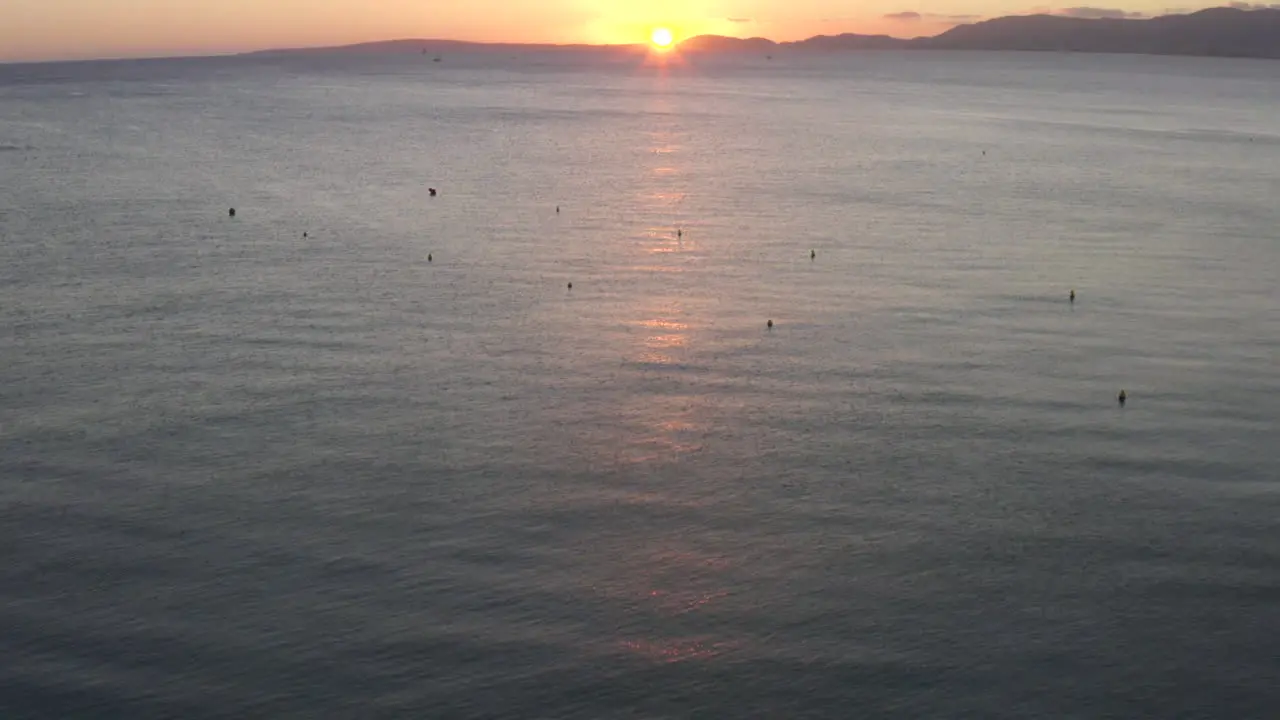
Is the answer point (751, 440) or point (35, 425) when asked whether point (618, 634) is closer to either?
point (751, 440)

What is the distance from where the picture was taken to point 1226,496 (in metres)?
57.0

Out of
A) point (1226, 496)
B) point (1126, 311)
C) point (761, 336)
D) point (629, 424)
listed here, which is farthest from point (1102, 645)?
point (1126, 311)

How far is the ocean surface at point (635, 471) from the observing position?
147 feet

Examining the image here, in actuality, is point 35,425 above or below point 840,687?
above

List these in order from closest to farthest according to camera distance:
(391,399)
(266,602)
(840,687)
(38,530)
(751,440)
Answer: (840,687) < (266,602) < (38,530) < (751,440) < (391,399)

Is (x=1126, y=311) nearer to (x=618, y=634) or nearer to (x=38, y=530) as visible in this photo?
(x=618, y=634)

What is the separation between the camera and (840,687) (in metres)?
44.2

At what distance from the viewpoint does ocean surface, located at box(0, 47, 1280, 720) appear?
4481 centimetres

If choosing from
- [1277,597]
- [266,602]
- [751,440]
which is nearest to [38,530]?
[266,602]

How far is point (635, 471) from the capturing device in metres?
60.0

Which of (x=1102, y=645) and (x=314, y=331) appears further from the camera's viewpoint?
(x=314, y=331)

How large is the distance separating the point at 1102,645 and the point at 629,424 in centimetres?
2568

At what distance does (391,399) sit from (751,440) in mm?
18335

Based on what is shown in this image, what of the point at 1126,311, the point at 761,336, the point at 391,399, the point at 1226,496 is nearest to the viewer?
the point at 1226,496
